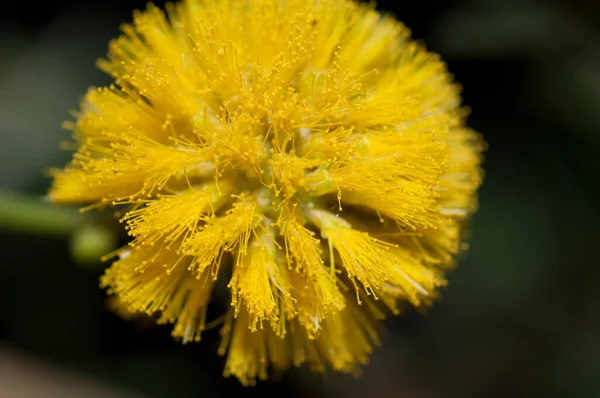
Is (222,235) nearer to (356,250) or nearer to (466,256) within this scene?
(356,250)

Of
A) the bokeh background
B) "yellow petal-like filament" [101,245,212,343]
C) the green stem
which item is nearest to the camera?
"yellow petal-like filament" [101,245,212,343]

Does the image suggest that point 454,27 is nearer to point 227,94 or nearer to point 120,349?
point 227,94

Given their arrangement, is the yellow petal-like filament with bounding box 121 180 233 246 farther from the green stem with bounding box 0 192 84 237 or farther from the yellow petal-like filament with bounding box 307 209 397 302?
the green stem with bounding box 0 192 84 237

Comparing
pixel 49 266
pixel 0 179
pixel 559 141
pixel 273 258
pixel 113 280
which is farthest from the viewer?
pixel 559 141

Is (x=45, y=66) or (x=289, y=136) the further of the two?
(x=45, y=66)

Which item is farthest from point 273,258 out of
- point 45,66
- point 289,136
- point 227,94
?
point 45,66

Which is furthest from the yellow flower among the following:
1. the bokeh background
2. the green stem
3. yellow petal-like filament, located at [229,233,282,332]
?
the bokeh background
